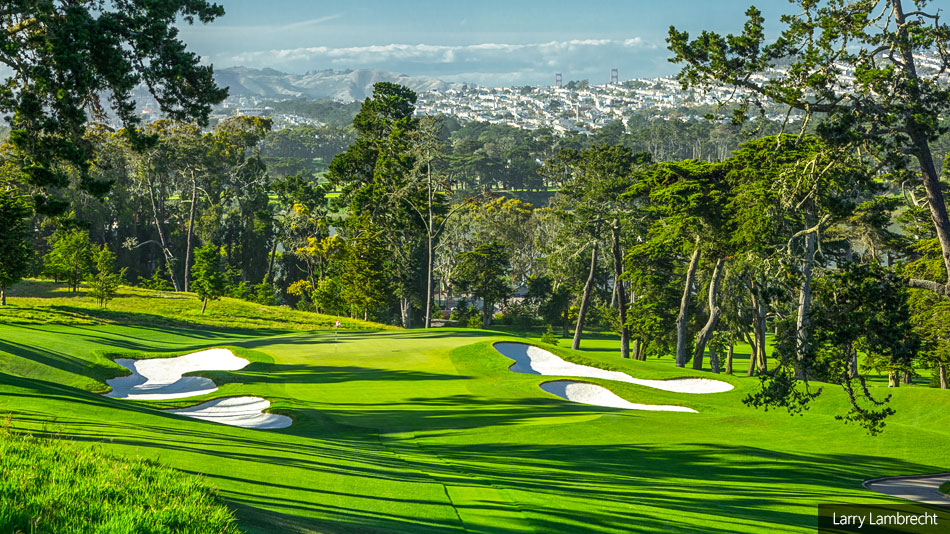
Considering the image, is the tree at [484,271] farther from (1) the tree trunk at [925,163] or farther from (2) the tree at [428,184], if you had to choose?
(1) the tree trunk at [925,163]

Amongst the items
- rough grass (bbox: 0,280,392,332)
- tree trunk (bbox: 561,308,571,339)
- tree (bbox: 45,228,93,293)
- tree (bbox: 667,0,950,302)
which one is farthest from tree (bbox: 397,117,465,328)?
tree (bbox: 667,0,950,302)

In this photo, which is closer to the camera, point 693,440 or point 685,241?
point 693,440

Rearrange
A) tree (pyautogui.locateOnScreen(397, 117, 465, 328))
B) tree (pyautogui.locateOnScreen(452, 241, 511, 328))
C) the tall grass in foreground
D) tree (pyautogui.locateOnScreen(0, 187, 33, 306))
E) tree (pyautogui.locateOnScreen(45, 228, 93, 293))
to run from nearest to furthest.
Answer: the tall grass in foreground, tree (pyautogui.locateOnScreen(0, 187, 33, 306)), tree (pyautogui.locateOnScreen(45, 228, 93, 293)), tree (pyautogui.locateOnScreen(397, 117, 465, 328)), tree (pyautogui.locateOnScreen(452, 241, 511, 328))

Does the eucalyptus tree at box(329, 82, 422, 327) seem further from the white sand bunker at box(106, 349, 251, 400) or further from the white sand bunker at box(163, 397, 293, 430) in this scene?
the white sand bunker at box(163, 397, 293, 430)

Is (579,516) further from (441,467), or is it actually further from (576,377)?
(576,377)

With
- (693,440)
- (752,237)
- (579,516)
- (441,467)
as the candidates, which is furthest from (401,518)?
(752,237)

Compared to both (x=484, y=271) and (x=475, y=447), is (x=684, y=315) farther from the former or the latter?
(x=484, y=271)
